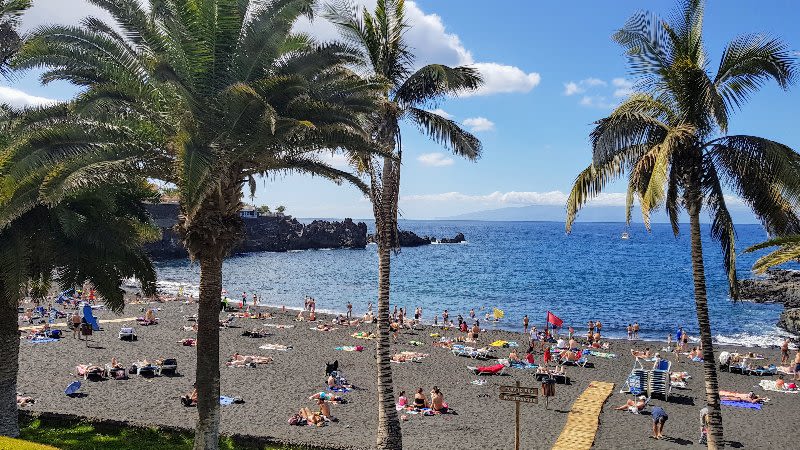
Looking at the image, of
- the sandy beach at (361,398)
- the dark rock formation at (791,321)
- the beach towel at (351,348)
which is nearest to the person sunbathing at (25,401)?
the sandy beach at (361,398)

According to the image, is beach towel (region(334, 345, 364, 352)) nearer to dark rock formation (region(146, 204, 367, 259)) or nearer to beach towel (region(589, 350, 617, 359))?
beach towel (region(589, 350, 617, 359))

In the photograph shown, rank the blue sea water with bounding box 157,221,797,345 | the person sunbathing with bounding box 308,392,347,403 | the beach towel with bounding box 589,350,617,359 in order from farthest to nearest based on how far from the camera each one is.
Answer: the blue sea water with bounding box 157,221,797,345, the beach towel with bounding box 589,350,617,359, the person sunbathing with bounding box 308,392,347,403

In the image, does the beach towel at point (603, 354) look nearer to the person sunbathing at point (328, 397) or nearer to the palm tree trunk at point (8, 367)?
the person sunbathing at point (328, 397)

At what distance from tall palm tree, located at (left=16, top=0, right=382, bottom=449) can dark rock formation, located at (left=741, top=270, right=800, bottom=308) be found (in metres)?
62.3

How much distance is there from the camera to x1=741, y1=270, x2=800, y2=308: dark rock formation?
63250 millimetres

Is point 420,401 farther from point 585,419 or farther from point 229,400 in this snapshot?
point 229,400

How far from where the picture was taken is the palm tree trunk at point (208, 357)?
11.7 meters

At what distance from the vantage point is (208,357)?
38.7ft

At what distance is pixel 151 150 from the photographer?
11.4 metres

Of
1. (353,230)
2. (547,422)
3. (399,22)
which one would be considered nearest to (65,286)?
(399,22)

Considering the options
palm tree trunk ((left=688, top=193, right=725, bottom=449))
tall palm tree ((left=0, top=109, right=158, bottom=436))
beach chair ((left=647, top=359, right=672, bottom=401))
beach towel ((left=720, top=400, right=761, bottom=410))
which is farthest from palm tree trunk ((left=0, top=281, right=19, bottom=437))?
beach towel ((left=720, top=400, right=761, bottom=410))

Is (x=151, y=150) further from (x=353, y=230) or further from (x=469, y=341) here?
(x=353, y=230)

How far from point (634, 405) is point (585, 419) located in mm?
2287

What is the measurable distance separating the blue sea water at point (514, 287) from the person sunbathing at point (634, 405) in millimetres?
25159
